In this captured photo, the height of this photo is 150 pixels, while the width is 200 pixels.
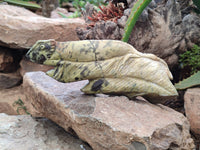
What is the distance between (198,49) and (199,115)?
130cm

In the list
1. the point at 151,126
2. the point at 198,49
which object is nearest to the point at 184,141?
the point at 151,126

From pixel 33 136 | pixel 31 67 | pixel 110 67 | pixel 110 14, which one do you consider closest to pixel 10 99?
pixel 31 67

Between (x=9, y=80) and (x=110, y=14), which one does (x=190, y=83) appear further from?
(x=9, y=80)

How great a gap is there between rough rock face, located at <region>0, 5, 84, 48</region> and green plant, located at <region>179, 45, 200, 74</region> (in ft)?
6.37

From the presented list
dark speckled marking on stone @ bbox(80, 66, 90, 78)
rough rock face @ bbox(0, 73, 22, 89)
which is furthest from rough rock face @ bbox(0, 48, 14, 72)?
dark speckled marking on stone @ bbox(80, 66, 90, 78)

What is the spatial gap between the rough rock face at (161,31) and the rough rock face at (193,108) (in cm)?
99

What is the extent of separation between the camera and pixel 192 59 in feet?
10.6

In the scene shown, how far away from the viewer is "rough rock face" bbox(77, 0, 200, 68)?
122 inches

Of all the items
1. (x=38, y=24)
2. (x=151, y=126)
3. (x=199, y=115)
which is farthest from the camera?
(x=38, y=24)

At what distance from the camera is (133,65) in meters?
1.95

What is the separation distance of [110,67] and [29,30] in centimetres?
247

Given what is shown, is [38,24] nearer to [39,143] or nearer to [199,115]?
[39,143]

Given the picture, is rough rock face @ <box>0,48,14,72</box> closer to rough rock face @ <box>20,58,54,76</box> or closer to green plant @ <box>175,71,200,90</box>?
rough rock face @ <box>20,58,54,76</box>

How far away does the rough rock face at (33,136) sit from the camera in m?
2.03
